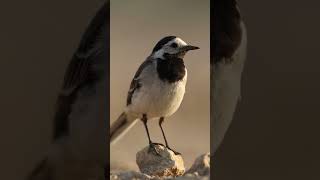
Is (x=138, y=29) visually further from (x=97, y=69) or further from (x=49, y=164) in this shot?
(x=49, y=164)

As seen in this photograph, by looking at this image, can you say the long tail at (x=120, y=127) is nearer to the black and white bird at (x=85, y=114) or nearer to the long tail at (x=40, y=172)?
the black and white bird at (x=85, y=114)

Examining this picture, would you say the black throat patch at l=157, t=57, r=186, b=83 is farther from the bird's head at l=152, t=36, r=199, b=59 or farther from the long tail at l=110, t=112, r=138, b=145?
the long tail at l=110, t=112, r=138, b=145

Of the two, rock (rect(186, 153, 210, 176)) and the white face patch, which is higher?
the white face patch

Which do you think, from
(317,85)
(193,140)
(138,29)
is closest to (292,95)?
(317,85)

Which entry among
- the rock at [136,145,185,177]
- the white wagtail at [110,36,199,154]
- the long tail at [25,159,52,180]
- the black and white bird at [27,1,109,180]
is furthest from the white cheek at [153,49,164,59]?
the long tail at [25,159,52,180]

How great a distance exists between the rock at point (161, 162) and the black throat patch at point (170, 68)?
0.19m

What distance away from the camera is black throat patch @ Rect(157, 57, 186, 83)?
229cm

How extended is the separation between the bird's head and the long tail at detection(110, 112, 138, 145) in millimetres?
182

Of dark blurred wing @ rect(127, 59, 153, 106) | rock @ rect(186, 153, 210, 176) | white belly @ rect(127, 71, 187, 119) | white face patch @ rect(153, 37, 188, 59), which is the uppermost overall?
white face patch @ rect(153, 37, 188, 59)

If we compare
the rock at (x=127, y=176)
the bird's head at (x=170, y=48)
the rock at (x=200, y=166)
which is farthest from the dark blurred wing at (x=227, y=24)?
the rock at (x=127, y=176)

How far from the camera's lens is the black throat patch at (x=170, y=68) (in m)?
2.29

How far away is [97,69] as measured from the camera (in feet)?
7.59

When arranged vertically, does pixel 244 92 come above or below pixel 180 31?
below

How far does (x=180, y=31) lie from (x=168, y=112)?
22 cm
